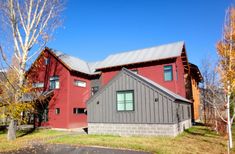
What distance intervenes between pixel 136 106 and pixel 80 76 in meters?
12.3

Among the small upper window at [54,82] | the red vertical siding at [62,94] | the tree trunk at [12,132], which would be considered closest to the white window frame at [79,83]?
the red vertical siding at [62,94]

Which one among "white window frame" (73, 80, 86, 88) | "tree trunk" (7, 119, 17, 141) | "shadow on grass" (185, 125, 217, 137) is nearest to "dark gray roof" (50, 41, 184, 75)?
"white window frame" (73, 80, 86, 88)

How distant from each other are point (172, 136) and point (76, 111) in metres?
13.6

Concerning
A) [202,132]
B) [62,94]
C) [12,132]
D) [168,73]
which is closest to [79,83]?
[62,94]

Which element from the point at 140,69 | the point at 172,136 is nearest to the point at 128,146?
the point at 172,136

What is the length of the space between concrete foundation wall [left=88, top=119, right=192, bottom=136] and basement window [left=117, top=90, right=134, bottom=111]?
1.30 meters

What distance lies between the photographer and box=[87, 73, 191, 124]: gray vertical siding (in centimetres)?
1435

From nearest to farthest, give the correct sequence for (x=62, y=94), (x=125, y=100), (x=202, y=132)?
1. (x=125, y=100)
2. (x=202, y=132)
3. (x=62, y=94)

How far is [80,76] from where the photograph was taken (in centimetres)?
2589

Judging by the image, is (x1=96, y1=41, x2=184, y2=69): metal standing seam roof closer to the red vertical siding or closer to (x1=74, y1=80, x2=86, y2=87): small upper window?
(x1=74, y1=80, x2=86, y2=87): small upper window

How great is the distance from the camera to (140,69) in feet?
78.9

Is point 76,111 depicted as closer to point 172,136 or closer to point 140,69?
point 140,69

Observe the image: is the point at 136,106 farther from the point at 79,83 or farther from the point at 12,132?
the point at 79,83

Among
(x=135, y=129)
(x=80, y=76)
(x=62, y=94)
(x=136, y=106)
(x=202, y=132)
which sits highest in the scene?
(x=80, y=76)
